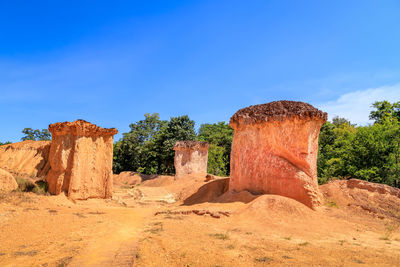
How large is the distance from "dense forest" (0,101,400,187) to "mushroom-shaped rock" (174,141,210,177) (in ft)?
16.3

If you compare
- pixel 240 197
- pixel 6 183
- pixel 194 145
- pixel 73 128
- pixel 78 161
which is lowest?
pixel 240 197

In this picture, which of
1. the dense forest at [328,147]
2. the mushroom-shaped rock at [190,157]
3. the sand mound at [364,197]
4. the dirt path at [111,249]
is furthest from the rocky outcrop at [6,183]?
A: the dense forest at [328,147]

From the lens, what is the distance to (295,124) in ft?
31.3

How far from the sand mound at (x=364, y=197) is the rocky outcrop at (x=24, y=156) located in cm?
1490

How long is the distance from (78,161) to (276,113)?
863cm

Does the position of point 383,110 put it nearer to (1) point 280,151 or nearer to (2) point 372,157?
(2) point 372,157

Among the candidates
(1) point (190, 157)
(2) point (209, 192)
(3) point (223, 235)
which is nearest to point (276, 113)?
(2) point (209, 192)

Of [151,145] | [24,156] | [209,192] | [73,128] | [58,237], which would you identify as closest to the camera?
[58,237]

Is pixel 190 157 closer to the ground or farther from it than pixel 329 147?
closer to the ground

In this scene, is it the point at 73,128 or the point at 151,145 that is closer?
the point at 73,128

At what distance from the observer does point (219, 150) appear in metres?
29.5

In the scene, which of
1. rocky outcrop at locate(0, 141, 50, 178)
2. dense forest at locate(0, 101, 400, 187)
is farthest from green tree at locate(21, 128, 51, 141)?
rocky outcrop at locate(0, 141, 50, 178)

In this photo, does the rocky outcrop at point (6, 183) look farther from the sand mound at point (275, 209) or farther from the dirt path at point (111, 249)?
the sand mound at point (275, 209)

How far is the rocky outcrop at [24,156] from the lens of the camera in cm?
1493
